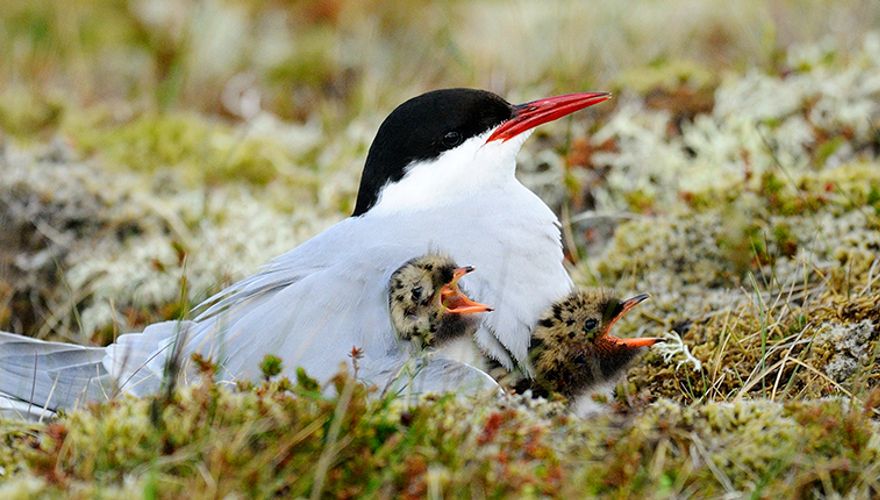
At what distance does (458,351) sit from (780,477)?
0.97 meters

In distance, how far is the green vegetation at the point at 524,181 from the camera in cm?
241

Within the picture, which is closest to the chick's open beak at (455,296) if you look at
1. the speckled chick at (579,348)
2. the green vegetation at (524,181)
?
the speckled chick at (579,348)

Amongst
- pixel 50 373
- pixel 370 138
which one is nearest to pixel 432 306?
pixel 50 373

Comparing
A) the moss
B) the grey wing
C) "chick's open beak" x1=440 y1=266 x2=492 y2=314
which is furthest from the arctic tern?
the moss

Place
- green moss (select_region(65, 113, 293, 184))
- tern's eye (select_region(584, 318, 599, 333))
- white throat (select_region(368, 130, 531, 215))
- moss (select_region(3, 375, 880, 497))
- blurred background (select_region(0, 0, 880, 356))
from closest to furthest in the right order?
moss (select_region(3, 375, 880, 497)), tern's eye (select_region(584, 318, 599, 333)), white throat (select_region(368, 130, 531, 215)), blurred background (select_region(0, 0, 880, 356)), green moss (select_region(65, 113, 293, 184))

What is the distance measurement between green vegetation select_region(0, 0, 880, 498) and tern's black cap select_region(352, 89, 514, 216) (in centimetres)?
69

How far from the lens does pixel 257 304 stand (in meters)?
3.32

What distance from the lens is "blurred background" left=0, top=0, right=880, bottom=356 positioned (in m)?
4.47

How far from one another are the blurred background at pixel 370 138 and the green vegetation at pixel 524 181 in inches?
0.7

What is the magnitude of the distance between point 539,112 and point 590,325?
873 mm

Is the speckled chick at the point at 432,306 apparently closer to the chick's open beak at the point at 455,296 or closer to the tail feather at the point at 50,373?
the chick's open beak at the point at 455,296

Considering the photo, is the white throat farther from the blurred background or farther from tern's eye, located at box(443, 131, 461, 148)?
the blurred background

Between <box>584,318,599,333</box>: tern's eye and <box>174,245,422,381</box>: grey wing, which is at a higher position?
<box>174,245,422,381</box>: grey wing

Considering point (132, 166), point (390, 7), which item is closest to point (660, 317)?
point (132, 166)
